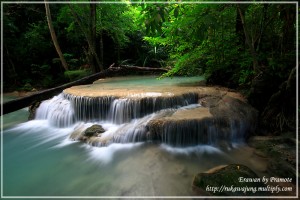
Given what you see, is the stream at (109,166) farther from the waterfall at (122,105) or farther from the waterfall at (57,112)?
the waterfall at (57,112)

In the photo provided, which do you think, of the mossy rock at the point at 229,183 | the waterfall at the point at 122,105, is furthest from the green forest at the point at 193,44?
the mossy rock at the point at 229,183

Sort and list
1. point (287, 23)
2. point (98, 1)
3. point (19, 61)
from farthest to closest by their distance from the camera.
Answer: point (19, 61) < point (98, 1) < point (287, 23)

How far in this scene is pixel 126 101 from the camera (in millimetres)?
6883

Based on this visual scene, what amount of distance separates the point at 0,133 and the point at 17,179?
3772mm

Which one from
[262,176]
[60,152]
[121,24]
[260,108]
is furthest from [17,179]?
[121,24]

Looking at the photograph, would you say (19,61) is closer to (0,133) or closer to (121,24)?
(121,24)

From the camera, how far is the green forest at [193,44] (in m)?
5.25

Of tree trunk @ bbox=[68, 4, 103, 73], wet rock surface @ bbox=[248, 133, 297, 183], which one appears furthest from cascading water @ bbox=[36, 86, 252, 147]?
tree trunk @ bbox=[68, 4, 103, 73]

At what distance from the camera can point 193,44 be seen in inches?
325

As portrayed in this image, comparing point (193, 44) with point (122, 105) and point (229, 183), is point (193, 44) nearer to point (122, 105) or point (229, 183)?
point (122, 105)

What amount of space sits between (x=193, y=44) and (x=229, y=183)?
5.78 meters

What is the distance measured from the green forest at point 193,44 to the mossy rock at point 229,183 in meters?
2.29

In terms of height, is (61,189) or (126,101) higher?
(126,101)

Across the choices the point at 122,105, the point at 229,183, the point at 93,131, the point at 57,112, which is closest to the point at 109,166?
the point at 93,131
